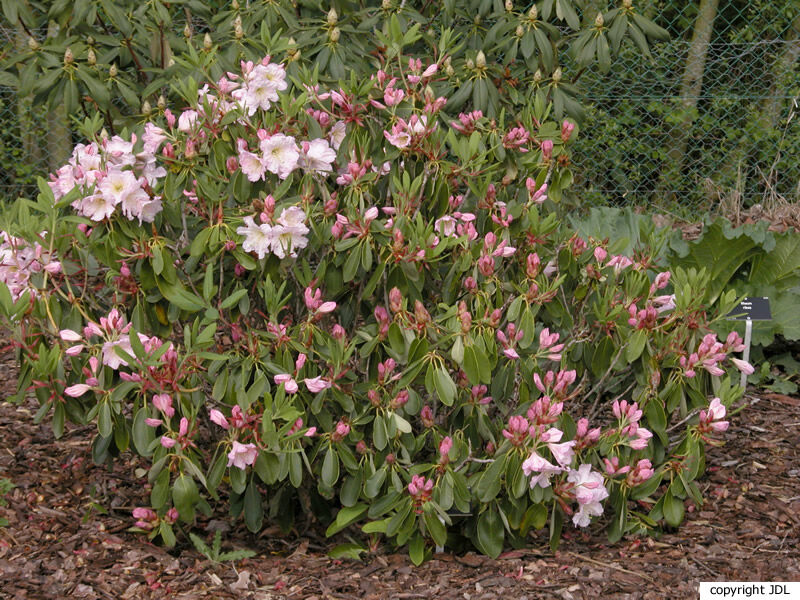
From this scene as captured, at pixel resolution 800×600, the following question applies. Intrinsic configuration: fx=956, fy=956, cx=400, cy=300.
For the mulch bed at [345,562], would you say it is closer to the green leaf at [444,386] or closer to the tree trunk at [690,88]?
the green leaf at [444,386]

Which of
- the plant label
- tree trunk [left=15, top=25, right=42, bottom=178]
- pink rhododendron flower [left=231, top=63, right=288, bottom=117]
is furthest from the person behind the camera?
tree trunk [left=15, top=25, right=42, bottom=178]

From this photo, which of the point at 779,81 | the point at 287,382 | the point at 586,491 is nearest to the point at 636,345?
the point at 586,491

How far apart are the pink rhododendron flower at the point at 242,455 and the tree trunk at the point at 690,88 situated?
4.54 meters

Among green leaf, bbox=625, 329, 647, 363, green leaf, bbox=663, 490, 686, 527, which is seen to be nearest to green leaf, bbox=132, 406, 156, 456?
green leaf, bbox=625, 329, 647, 363

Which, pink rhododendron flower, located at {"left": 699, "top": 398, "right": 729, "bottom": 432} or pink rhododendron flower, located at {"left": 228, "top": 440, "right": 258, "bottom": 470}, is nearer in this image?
pink rhododendron flower, located at {"left": 228, "top": 440, "right": 258, "bottom": 470}

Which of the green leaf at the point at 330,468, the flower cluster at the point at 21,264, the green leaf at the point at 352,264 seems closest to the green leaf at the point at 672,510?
the green leaf at the point at 330,468

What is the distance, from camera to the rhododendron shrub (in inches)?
85.0

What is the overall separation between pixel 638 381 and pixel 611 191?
12.5 ft

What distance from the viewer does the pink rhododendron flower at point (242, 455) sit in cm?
210

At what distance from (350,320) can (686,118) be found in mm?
4438

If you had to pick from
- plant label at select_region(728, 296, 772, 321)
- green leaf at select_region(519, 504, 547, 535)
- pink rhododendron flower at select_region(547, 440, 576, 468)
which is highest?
plant label at select_region(728, 296, 772, 321)

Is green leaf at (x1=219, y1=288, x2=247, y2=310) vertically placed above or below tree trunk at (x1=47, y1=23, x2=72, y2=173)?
below

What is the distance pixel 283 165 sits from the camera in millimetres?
2193

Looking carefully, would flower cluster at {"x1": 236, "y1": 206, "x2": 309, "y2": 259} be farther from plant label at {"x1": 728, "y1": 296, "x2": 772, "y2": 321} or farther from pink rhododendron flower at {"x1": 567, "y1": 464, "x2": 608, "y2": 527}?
plant label at {"x1": 728, "y1": 296, "x2": 772, "y2": 321}
